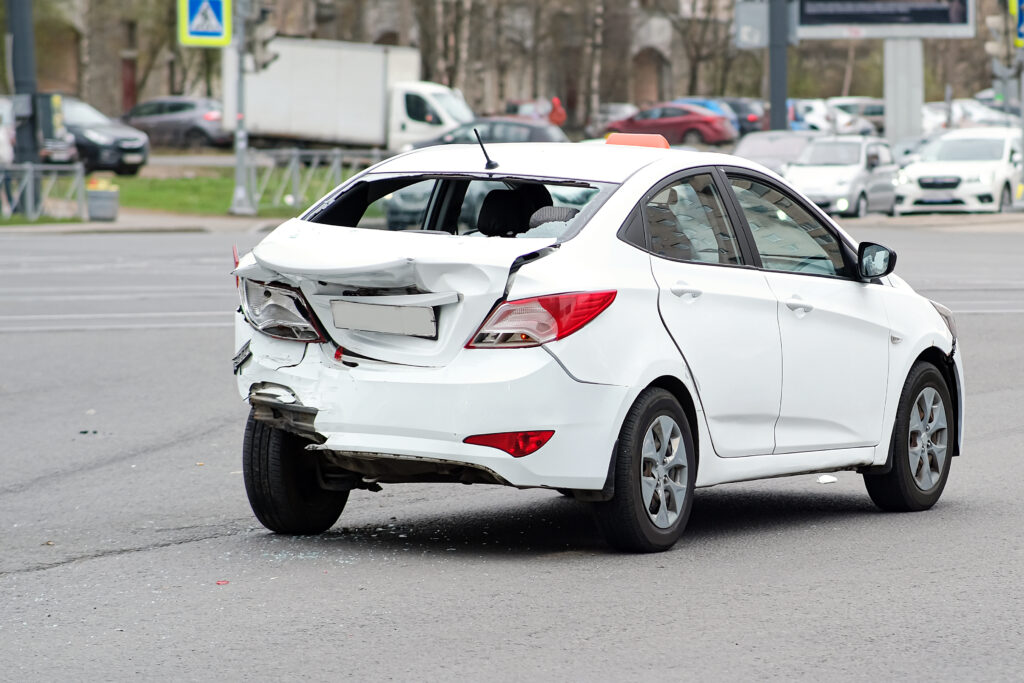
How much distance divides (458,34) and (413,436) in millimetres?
60560

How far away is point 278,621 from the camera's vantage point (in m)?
5.82

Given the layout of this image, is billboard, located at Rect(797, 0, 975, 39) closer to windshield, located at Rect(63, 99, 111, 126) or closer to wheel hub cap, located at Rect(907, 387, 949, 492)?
windshield, located at Rect(63, 99, 111, 126)

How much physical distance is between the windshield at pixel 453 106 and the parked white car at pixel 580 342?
39.2 m

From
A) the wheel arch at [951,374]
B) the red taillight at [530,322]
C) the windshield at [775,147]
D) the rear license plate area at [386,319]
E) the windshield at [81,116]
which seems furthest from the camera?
the windshield at [81,116]

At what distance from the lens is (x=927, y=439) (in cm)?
829

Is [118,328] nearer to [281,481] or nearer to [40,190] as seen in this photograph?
[281,481]

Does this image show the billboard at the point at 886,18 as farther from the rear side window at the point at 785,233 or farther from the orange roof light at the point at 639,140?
the rear side window at the point at 785,233

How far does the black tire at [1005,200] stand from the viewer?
34.0 m

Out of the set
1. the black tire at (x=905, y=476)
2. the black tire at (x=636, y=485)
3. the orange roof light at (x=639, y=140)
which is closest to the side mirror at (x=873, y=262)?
the black tire at (x=905, y=476)

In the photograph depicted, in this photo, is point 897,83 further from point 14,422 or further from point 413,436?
point 413,436

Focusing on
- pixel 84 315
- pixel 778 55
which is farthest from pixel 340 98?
pixel 84 315

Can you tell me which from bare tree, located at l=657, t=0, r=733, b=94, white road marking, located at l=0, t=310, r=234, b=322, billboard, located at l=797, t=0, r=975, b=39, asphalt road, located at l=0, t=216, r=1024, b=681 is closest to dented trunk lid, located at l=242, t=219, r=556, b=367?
asphalt road, located at l=0, t=216, r=1024, b=681

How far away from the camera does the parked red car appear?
61.1 m

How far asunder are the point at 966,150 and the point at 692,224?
2831cm
